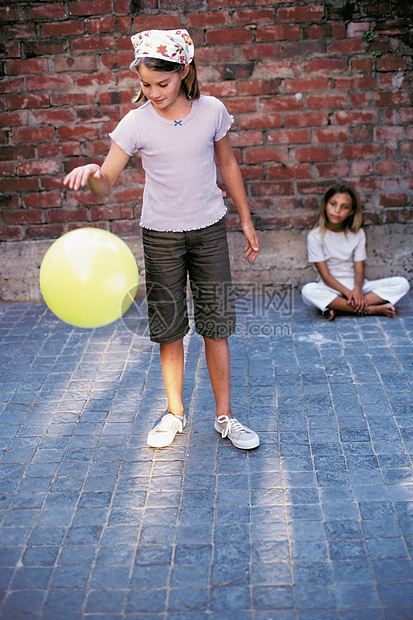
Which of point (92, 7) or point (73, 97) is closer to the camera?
point (92, 7)

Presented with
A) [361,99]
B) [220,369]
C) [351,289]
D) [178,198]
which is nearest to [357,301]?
[351,289]

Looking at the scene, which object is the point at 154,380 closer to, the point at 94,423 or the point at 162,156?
the point at 94,423

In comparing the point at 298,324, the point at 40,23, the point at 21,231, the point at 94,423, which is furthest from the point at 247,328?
the point at 40,23

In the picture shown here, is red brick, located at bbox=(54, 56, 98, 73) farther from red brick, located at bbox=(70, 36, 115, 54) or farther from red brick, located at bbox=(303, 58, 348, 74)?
red brick, located at bbox=(303, 58, 348, 74)

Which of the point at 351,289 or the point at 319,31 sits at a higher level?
the point at 319,31

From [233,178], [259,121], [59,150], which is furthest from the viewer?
[59,150]

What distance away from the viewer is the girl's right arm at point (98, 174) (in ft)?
8.00

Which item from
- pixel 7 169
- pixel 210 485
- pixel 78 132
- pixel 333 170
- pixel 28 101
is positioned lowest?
pixel 210 485

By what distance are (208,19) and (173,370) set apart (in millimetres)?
2672

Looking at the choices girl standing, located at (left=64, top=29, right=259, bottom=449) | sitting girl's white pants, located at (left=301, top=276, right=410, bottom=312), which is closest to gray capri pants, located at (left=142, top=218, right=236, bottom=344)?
girl standing, located at (left=64, top=29, right=259, bottom=449)

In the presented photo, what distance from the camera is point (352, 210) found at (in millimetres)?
4562

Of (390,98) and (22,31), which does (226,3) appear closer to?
(390,98)

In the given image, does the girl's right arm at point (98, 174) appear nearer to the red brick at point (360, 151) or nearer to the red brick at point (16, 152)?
the red brick at point (16, 152)

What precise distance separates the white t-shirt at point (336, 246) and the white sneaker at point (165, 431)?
1999 millimetres
